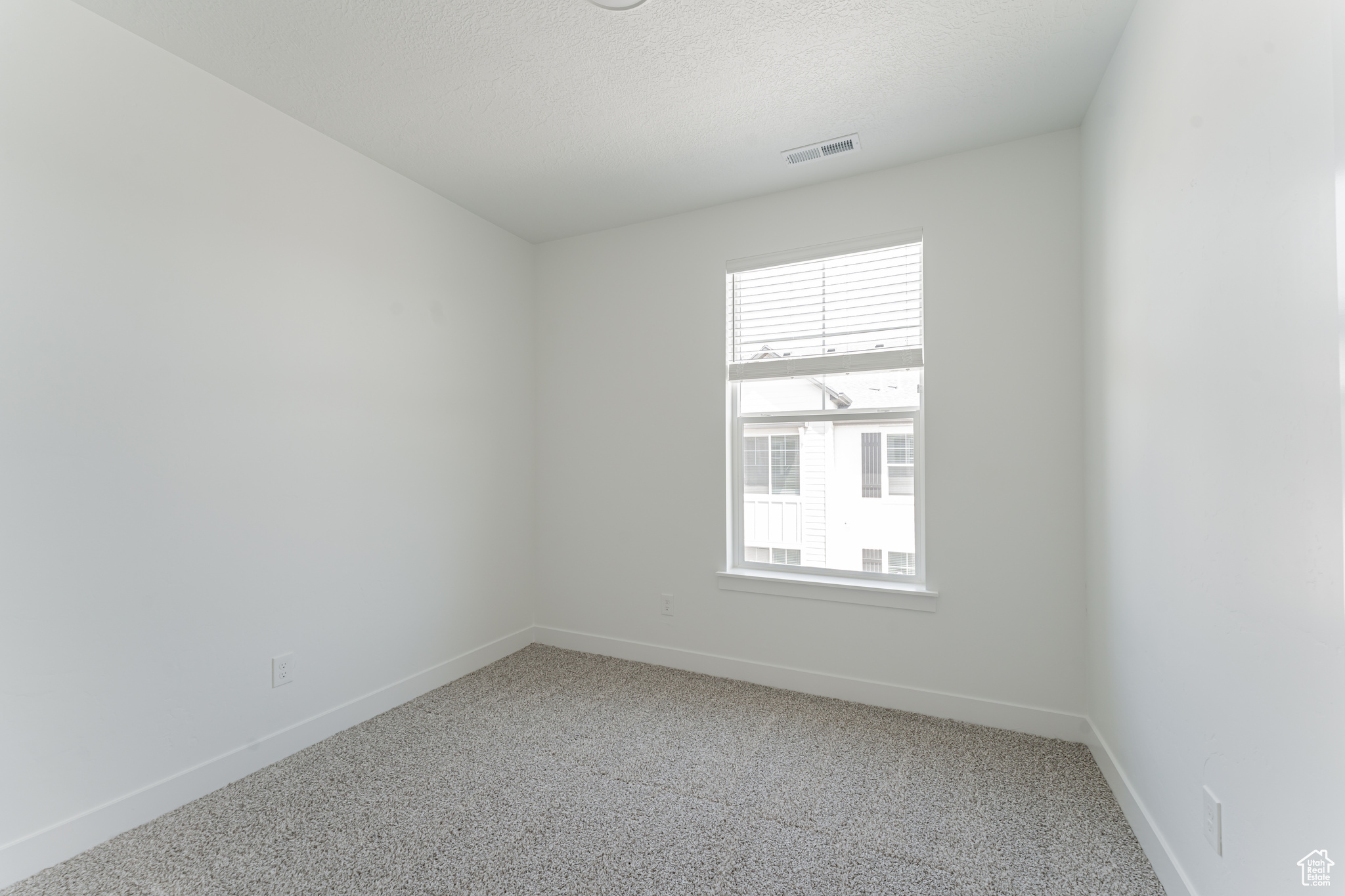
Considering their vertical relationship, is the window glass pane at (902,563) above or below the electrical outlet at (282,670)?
above

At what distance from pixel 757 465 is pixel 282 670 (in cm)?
247

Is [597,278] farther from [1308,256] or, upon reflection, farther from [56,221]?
[1308,256]

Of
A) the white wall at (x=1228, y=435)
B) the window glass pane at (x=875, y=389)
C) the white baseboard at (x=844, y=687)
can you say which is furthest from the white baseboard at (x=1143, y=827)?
the window glass pane at (x=875, y=389)

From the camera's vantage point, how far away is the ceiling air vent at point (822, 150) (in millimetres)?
2734

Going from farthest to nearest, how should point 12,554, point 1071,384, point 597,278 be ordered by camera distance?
point 597,278 → point 1071,384 → point 12,554

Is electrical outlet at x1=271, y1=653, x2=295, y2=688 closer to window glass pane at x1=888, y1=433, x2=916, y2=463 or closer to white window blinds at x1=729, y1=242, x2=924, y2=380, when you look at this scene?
white window blinds at x1=729, y1=242, x2=924, y2=380

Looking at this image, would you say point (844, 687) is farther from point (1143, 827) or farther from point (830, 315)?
point (830, 315)

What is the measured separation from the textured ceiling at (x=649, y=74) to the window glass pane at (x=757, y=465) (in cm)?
144

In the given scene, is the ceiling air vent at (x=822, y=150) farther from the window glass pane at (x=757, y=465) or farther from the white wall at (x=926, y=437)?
the window glass pane at (x=757, y=465)

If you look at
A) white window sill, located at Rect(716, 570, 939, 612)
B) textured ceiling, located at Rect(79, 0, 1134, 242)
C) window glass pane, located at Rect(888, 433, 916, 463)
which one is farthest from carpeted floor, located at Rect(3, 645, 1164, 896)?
textured ceiling, located at Rect(79, 0, 1134, 242)

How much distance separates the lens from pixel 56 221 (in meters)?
1.87

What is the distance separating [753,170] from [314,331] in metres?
2.25

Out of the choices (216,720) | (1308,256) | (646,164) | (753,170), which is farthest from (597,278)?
(1308,256)

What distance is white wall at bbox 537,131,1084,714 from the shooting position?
2635mm
